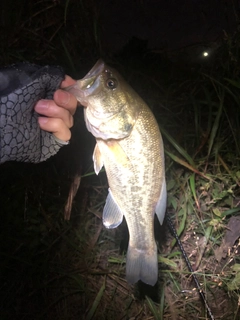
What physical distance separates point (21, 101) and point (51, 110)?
6.8 inches

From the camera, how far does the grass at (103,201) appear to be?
3205 mm

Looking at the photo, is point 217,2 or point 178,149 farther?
point 217,2

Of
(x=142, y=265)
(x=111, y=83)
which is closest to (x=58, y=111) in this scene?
(x=111, y=83)

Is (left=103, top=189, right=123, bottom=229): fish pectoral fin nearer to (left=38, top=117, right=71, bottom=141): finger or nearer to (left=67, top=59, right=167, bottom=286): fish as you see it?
(left=67, top=59, right=167, bottom=286): fish

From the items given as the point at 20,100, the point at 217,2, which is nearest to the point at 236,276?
the point at 20,100

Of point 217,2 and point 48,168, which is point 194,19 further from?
point 48,168

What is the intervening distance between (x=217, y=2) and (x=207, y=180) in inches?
69.1

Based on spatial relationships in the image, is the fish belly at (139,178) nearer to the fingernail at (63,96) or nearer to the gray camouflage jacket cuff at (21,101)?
the fingernail at (63,96)

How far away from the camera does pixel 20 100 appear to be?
2.03 metres

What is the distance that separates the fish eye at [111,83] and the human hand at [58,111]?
210mm

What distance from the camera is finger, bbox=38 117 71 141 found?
2.10 metres

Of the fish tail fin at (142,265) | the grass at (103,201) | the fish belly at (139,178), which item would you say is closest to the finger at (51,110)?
the fish belly at (139,178)

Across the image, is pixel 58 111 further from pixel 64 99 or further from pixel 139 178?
pixel 139 178

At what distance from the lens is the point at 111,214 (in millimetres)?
2139
